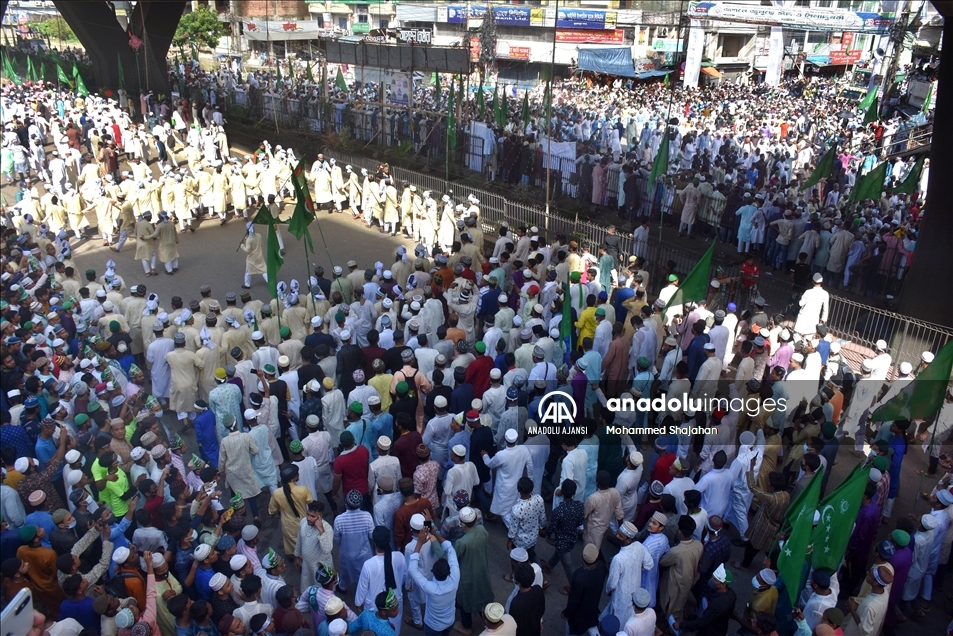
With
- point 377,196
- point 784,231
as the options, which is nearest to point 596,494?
point 784,231

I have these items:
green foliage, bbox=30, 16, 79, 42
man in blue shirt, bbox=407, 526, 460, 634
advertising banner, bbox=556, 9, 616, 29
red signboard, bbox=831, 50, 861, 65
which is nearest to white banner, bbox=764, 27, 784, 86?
red signboard, bbox=831, 50, 861, 65

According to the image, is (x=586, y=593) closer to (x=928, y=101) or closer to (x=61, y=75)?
(x=928, y=101)

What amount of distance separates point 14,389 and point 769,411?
23.7 feet

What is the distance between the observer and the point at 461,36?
40.0 meters

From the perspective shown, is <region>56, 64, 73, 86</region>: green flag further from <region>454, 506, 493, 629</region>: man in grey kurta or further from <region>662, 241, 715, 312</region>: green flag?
<region>454, 506, 493, 629</region>: man in grey kurta

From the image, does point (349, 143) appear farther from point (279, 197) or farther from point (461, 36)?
point (461, 36)

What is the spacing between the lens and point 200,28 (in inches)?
1660

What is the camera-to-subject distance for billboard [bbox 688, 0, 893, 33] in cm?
3209

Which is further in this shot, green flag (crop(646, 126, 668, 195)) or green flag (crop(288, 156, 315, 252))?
green flag (crop(646, 126, 668, 195))

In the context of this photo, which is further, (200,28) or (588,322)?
(200,28)

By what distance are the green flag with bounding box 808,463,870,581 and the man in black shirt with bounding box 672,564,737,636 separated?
73cm

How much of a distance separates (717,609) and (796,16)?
3591 centimetres

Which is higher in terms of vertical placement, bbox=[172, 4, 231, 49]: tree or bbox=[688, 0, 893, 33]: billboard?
bbox=[688, 0, 893, 33]: billboard

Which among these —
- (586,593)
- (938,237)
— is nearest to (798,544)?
(586,593)
